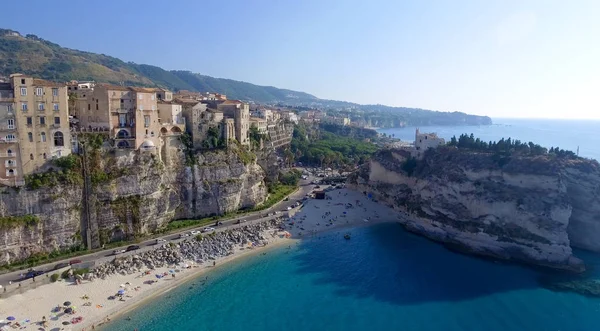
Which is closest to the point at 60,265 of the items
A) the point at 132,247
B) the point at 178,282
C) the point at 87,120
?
the point at 132,247

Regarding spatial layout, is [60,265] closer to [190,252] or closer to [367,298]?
[190,252]

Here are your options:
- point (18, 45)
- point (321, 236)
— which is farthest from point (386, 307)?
point (18, 45)

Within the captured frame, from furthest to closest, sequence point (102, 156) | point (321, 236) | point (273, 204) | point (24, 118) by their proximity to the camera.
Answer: point (273, 204) < point (321, 236) < point (102, 156) < point (24, 118)

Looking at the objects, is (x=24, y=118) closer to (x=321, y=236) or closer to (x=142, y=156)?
(x=142, y=156)

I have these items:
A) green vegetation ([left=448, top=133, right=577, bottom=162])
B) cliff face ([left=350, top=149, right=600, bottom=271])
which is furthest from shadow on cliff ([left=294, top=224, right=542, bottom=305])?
green vegetation ([left=448, top=133, right=577, bottom=162])

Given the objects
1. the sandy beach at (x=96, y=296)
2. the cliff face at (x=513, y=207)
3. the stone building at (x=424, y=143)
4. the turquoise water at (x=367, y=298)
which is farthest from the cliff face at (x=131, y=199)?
the stone building at (x=424, y=143)

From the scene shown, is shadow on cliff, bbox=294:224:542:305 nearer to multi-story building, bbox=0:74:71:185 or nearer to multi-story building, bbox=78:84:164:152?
multi-story building, bbox=78:84:164:152
